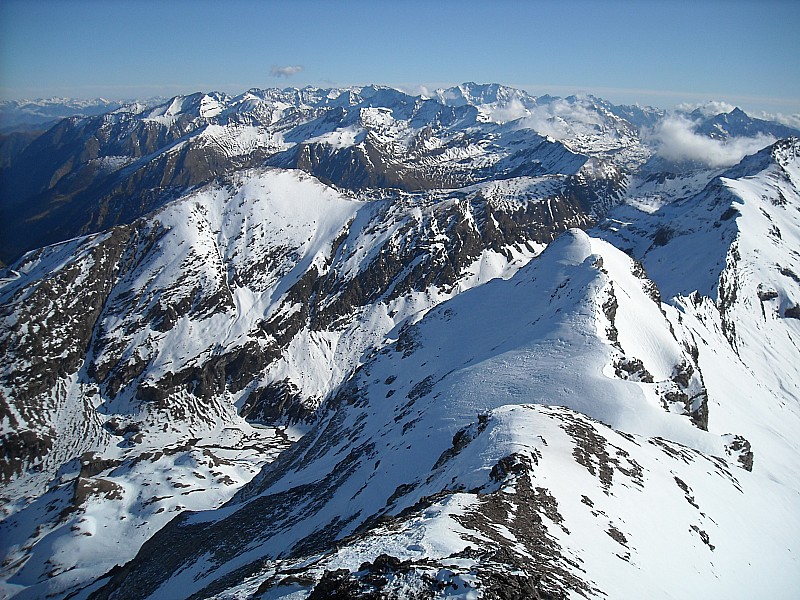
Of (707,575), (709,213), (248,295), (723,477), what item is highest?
(709,213)

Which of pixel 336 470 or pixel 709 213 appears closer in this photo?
pixel 336 470

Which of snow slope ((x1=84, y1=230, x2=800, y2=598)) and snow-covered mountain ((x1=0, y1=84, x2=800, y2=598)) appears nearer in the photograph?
snow slope ((x1=84, y1=230, x2=800, y2=598))

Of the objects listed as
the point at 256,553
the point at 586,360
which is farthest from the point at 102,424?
the point at 586,360

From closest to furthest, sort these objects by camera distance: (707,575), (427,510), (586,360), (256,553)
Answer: (427,510)
(707,575)
(256,553)
(586,360)

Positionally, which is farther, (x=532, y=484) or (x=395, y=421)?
(x=395, y=421)

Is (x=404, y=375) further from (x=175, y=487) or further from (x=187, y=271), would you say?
(x=187, y=271)

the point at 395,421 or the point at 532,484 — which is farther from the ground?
the point at 532,484

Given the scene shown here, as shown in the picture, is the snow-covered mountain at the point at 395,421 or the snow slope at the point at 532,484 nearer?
the snow slope at the point at 532,484

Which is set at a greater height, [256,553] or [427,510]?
[427,510]
